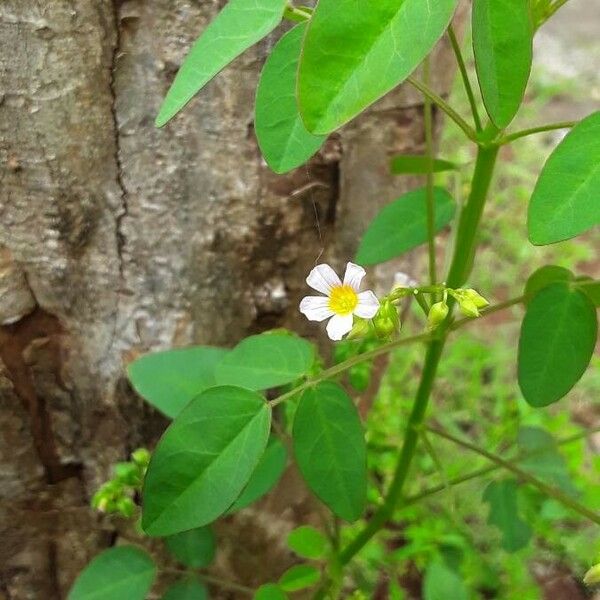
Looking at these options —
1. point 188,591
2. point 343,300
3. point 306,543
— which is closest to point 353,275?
point 343,300

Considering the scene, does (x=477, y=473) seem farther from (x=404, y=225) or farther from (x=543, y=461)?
(x=404, y=225)

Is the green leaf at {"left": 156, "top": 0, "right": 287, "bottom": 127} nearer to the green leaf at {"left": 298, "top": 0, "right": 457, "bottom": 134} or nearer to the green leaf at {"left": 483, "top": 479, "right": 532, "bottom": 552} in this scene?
the green leaf at {"left": 298, "top": 0, "right": 457, "bottom": 134}

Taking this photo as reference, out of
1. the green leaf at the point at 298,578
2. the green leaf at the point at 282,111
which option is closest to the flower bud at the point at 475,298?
the green leaf at the point at 282,111

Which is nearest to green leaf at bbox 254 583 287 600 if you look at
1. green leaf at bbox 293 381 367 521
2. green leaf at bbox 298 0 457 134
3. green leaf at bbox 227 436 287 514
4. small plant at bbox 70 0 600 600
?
small plant at bbox 70 0 600 600

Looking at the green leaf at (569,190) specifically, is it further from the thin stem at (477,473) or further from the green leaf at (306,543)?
the green leaf at (306,543)

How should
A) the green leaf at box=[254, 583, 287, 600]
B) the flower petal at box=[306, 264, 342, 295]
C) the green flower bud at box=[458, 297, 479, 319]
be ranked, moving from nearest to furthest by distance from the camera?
A: 1. the green flower bud at box=[458, 297, 479, 319]
2. the flower petal at box=[306, 264, 342, 295]
3. the green leaf at box=[254, 583, 287, 600]

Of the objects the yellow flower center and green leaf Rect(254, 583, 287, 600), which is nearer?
the yellow flower center

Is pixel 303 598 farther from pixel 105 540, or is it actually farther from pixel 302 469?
pixel 302 469
